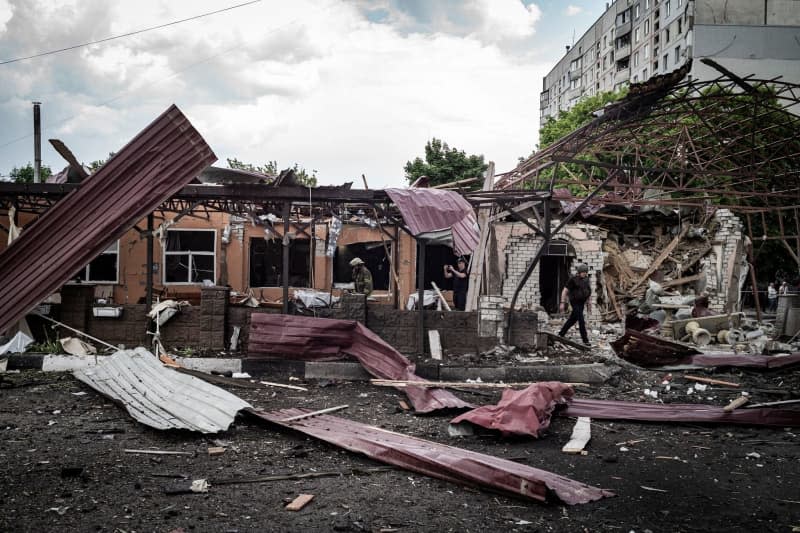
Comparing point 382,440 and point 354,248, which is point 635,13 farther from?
point 382,440

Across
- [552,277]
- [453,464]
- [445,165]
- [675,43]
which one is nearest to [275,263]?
[552,277]

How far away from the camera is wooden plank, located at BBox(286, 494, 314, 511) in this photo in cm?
418

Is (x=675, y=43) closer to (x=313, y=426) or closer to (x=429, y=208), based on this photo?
(x=429, y=208)

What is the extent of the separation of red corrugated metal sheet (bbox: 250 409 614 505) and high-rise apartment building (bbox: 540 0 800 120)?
865 inches

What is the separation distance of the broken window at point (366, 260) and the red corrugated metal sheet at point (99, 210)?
1429cm

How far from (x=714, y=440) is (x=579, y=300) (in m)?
5.70

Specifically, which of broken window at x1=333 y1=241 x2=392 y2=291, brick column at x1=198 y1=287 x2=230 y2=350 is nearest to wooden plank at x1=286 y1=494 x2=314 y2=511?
brick column at x1=198 y1=287 x2=230 y2=350

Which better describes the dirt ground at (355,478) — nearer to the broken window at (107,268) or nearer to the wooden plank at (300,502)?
the wooden plank at (300,502)

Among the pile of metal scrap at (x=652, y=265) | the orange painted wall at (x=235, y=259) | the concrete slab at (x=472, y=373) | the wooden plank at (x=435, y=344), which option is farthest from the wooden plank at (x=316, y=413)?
the pile of metal scrap at (x=652, y=265)

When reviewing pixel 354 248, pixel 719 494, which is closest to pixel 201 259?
pixel 354 248

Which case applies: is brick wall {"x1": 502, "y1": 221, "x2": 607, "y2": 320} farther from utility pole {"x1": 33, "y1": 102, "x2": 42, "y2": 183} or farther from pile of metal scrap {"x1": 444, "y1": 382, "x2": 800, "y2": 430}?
utility pole {"x1": 33, "y1": 102, "x2": 42, "y2": 183}

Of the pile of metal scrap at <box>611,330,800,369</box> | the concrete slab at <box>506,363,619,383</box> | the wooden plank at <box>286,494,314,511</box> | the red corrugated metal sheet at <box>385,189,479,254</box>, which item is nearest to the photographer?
the wooden plank at <box>286,494,314,511</box>

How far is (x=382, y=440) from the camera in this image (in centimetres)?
563

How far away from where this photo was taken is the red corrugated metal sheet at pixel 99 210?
3256 mm
